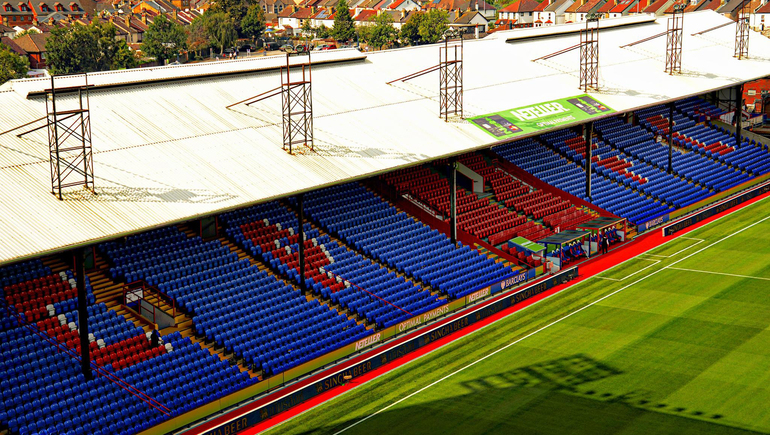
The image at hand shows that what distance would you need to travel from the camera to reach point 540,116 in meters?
51.1

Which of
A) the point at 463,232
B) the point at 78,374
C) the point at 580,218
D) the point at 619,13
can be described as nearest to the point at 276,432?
the point at 78,374

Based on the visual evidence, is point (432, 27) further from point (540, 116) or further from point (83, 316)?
point (83, 316)

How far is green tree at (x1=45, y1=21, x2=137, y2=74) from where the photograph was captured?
12681 cm

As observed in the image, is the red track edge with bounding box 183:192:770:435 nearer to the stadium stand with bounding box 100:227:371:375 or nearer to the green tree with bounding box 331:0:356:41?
the stadium stand with bounding box 100:227:371:375

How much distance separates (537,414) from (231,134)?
1833 cm

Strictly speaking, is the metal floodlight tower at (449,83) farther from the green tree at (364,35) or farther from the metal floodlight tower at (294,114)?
the green tree at (364,35)

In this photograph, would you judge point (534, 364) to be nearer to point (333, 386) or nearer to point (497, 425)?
point (497, 425)

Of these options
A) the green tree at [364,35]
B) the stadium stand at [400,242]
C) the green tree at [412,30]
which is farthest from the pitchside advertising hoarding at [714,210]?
the green tree at [364,35]

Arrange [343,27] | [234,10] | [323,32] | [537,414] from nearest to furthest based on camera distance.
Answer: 1. [537,414]
2. [343,27]
3. [234,10]
4. [323,32]

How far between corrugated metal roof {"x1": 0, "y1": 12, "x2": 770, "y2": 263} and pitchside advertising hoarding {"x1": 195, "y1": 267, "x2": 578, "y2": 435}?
742 cm

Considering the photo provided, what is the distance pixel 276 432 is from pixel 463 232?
66.6ft

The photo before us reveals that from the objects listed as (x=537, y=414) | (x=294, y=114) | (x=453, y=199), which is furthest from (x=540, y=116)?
(x=537, y=414)

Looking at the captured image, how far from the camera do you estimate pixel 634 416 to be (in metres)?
31.0

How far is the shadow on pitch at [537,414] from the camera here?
99.3 feet
